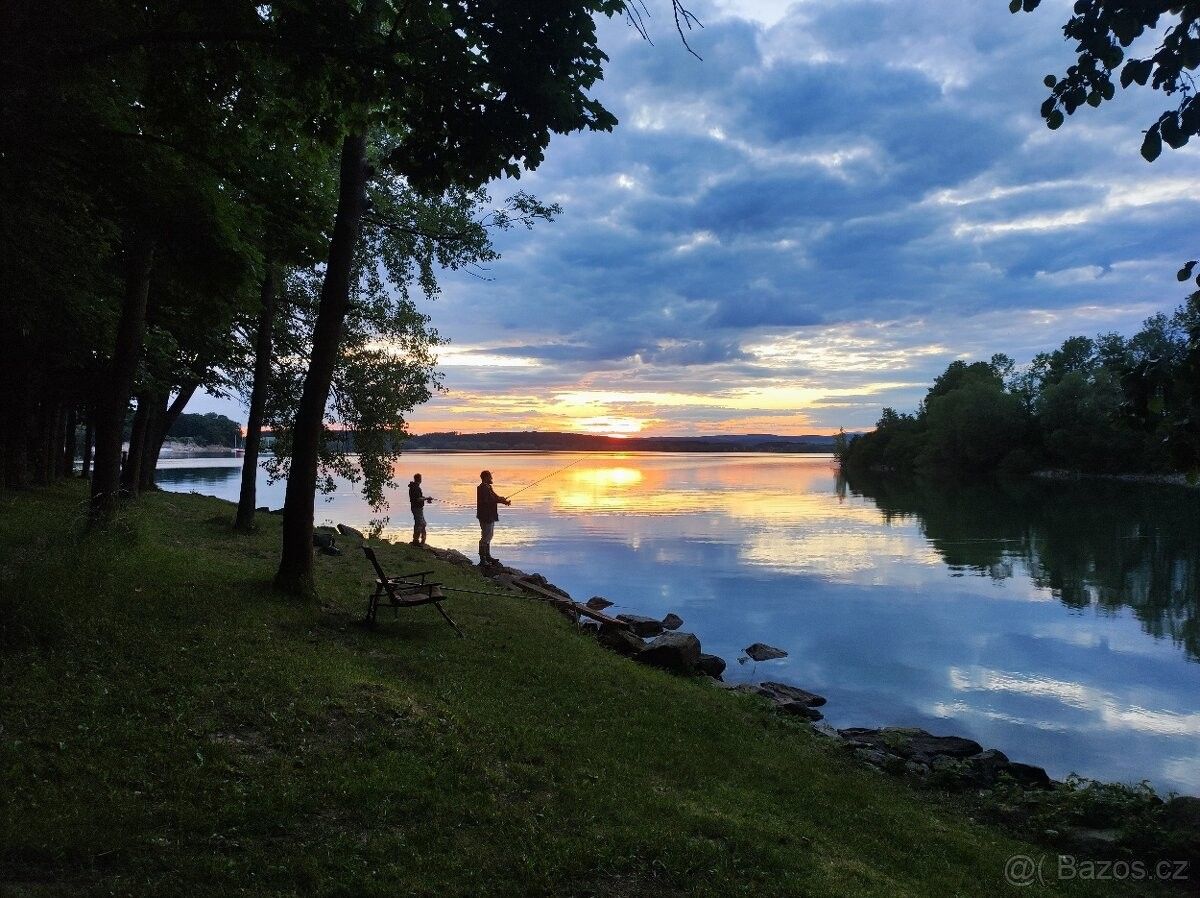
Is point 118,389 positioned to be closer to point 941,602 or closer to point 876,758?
point 876,758

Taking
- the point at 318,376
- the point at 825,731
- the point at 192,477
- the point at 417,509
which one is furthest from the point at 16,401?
the point at 192,477

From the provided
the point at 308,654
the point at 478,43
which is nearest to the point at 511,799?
the point at 308,654

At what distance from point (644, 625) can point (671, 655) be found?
5.07 m

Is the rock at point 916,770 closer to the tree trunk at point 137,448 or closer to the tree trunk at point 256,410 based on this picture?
the tree trunk at point 256,410

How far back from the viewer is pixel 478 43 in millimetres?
6434

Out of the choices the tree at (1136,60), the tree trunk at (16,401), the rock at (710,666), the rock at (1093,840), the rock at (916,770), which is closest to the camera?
the tree at (1136,60)

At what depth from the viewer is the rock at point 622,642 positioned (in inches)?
554

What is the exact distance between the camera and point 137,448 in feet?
A: 80.2

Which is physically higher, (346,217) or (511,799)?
(346,217)

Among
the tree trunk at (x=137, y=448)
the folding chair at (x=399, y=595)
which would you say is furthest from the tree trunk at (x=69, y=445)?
the folding chair at (x=399, y=595)

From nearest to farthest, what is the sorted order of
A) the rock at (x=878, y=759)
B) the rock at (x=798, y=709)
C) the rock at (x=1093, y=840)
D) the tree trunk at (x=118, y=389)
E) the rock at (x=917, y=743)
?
the rock at (x=1093, y=840), the rock at (x=878, y=759), the rock at (x=917, y=743), the rock at (x=798, y=709), the tree trunk at (x=118, y=389)

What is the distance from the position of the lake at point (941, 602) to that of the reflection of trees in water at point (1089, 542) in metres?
0.16

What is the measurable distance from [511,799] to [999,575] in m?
27.6

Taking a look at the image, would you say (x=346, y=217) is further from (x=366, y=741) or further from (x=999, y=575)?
(x=999, y=575)
